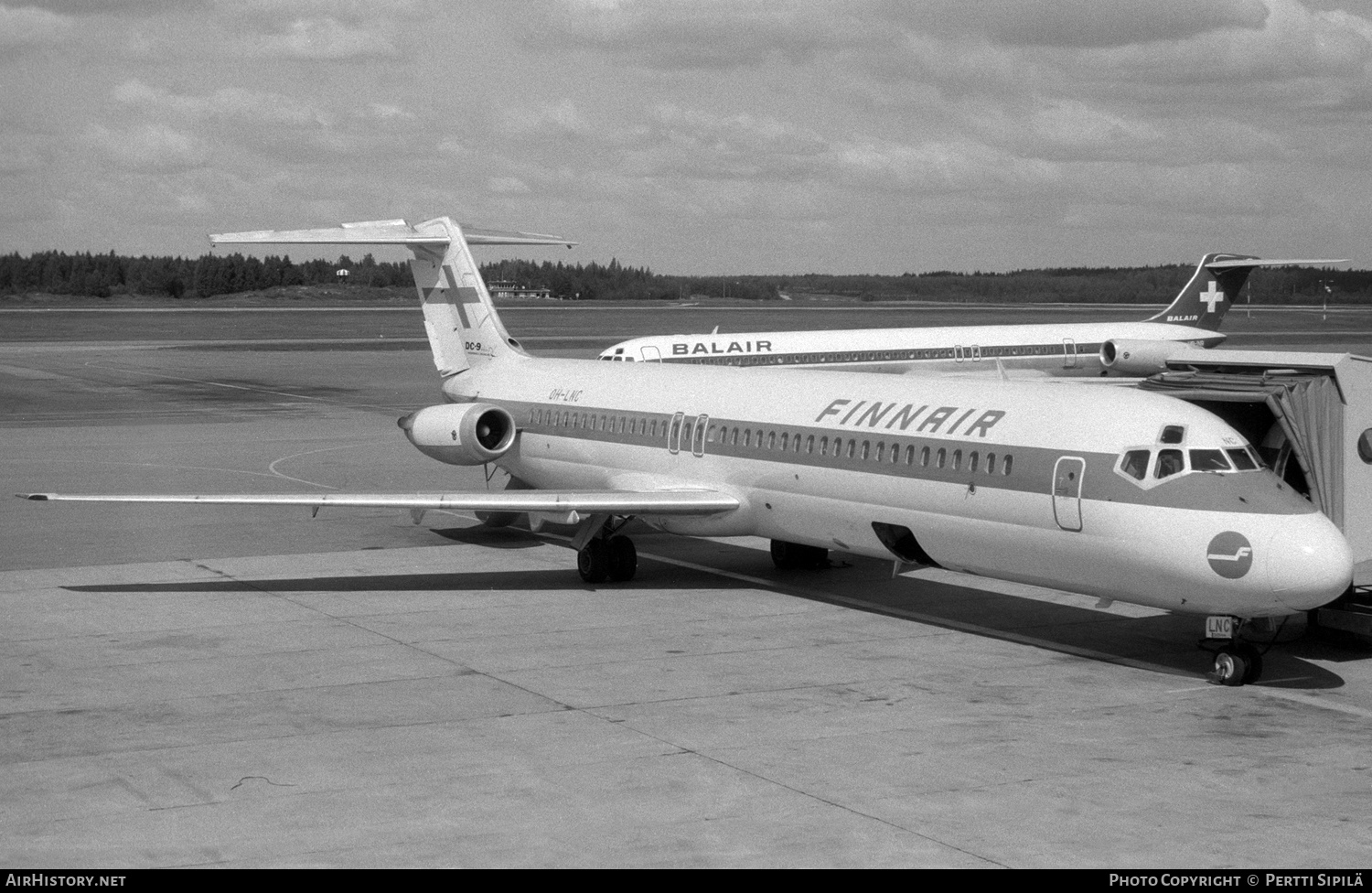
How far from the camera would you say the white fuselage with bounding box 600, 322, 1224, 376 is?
40.6m

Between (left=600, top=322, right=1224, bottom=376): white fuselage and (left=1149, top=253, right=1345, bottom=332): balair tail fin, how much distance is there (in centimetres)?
147

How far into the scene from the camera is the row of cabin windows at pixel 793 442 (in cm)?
1816

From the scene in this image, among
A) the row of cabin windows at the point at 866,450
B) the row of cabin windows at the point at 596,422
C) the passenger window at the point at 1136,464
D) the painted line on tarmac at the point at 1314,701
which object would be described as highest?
the passenger window at the point at 1136,464

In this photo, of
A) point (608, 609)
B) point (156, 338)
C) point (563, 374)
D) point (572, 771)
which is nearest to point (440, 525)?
point (563, 374)

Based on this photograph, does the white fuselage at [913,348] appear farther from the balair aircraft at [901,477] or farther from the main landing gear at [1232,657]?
the main landing gear at [1232,657]

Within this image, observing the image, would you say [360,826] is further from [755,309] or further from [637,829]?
[755,309]

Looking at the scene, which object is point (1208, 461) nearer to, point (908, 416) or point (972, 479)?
point (972, 479)

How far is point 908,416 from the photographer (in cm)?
1931

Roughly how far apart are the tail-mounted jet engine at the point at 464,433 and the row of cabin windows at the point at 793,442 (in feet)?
2.00

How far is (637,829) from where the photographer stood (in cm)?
1161

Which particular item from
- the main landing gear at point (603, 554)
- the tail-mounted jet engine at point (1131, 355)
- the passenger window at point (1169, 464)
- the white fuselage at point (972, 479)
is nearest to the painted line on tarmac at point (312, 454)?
the white fuselage at point (972, 479)

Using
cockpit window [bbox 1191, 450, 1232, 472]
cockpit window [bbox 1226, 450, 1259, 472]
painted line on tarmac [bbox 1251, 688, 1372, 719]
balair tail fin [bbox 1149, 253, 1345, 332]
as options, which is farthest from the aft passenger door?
balair tail fin [bbox 1149, 253, 1345, 332]

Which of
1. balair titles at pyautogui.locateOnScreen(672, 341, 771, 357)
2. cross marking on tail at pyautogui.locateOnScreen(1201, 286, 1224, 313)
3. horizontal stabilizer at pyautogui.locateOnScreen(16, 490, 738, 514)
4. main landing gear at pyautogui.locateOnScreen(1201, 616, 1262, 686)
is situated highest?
cross marking on tail at pyautogui.locateOnScreen(1201, 286, 1224, 313)

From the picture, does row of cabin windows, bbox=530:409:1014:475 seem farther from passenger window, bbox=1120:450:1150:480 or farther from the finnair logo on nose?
the finnair logo on nose
